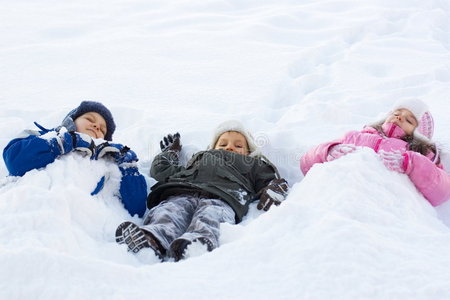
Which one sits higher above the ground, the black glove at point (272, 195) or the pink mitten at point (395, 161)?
the pink mitten at point (395, 161)

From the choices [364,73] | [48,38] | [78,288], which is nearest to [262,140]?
[364,73]

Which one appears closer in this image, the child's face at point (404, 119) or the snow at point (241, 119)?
the snow at point (241, 119)

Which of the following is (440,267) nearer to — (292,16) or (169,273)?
(169,273)

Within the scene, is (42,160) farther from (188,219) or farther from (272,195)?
(272,195)

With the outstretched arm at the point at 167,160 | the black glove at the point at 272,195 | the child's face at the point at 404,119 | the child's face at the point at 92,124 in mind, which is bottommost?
the black glove at the point at 272,195

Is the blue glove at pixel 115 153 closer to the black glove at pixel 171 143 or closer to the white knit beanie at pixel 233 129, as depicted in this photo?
the black glove at pixel 171 143

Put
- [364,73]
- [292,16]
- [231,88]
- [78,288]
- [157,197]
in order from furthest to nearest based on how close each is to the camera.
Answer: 1. [292,16]
2. [364,73]
3. [231,88]
4. [157,197]
5. [78,288]

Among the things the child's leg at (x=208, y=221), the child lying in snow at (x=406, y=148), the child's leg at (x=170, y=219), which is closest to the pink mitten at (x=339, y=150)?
the child lying in snow at (x=406, y=148)

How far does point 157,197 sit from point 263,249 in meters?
1.57

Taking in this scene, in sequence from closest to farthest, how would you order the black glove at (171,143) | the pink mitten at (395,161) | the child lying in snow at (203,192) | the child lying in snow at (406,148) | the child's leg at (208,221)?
1. the child's leg at (208,221)
2. the child lying in snow at (203,192)
3. the pink mitten at (395,161)
4. the child lying in snow at (406,148)
5. the black glove at (171,143)

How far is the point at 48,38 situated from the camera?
6.56 meters

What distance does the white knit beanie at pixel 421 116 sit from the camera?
11.5 feet

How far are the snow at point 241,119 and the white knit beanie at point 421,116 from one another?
115 millimetres

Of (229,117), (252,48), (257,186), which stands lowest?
(257,186)
